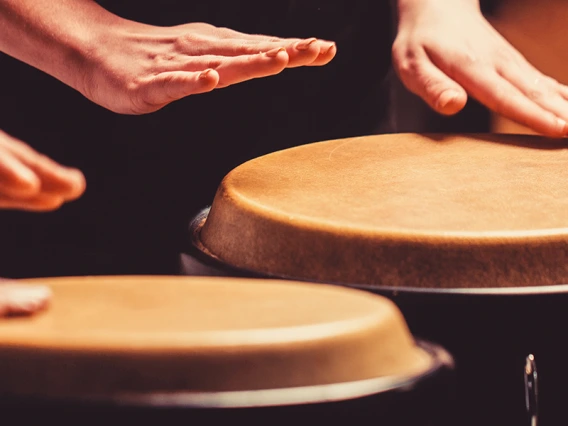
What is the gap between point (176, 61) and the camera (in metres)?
1.06

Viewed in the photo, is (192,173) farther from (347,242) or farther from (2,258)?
(347,242)

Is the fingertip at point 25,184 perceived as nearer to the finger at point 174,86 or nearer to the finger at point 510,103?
the finger at point 174,86

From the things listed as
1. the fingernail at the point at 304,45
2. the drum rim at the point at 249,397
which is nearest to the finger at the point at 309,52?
the fingernail at the point at 304,45

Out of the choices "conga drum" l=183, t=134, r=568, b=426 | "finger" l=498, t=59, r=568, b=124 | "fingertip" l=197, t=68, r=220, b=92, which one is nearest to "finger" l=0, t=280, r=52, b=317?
"conga drum" l=183, t=134, r=568, b=426

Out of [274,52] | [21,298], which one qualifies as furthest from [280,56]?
[21,298]

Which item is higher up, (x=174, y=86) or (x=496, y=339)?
(x=174, y=86)

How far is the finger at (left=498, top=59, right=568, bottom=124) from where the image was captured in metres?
1.21

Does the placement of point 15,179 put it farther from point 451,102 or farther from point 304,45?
point 451,102

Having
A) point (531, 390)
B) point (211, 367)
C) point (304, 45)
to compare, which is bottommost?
point (531, 390)

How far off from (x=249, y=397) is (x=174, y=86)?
19.7 inches

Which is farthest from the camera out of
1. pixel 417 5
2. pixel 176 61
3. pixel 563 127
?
pixel 417 5

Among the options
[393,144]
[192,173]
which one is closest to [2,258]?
[192,173]

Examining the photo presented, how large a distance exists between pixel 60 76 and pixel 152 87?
207mm

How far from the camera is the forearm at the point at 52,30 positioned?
1.13 meters
